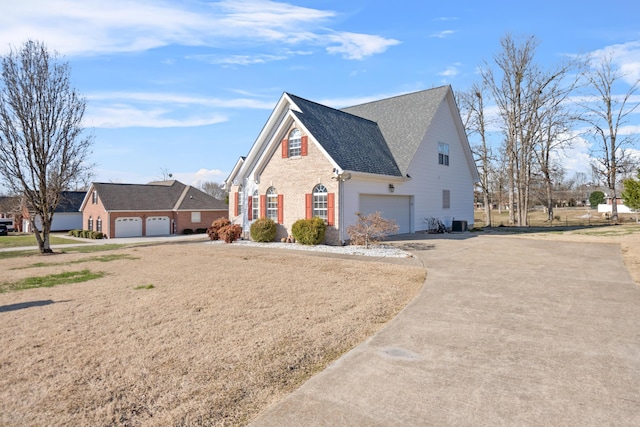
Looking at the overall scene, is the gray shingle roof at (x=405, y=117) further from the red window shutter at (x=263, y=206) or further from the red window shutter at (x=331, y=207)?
the red window shutter at (x=263, y=206)

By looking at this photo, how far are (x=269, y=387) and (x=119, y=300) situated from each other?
17.7 feet

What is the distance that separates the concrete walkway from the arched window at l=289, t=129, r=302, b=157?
12233 millimetres

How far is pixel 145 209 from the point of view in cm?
3603

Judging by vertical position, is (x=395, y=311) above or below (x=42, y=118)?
below

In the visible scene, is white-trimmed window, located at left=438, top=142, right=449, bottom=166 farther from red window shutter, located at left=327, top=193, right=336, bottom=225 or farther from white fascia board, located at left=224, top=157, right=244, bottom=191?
white fascia board, located at left=224, top=157, right=244, bottom=191

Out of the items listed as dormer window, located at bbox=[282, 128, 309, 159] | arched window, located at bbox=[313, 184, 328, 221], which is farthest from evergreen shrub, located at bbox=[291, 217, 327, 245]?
dormer window, located at bbox=[282, 128, 309, 159]

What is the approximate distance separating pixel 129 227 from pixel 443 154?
1126 inches

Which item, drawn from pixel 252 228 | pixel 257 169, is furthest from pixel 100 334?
pixel 257 169

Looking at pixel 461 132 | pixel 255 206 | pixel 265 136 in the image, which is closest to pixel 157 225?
pixel 255 206

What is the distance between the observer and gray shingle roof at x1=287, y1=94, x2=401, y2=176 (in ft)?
58.8

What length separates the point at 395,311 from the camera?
6.73 metres

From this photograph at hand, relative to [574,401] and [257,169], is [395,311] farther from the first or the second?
[257,169]

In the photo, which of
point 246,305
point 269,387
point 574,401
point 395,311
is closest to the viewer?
point 574,401

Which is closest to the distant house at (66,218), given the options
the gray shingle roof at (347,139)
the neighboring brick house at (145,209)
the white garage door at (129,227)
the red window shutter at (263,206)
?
the neighboring brick house at (145,209)
